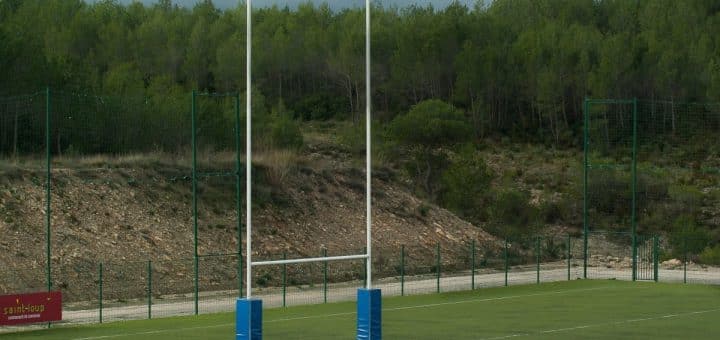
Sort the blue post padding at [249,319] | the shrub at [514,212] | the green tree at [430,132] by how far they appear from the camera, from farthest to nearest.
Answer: the green tree at [430,132]
the shrub at [514,212]
the blue post padding at [249,319]

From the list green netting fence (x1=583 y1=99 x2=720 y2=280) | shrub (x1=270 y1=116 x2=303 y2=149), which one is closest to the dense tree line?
green netting fence (x1=583 y1=99 x2=720 y2=280)

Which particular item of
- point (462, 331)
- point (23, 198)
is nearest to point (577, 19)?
point (23, 198)

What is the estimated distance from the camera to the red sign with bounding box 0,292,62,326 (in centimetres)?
2566

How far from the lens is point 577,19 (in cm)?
10206

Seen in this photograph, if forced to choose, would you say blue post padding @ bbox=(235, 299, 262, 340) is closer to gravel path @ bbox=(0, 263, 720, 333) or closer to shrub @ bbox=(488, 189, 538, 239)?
gravel path @ bbox=(0, 263, 720, 333)

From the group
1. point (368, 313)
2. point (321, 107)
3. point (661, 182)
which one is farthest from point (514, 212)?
point (368, 313)

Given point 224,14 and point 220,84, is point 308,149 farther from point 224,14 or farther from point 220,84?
point 224,14

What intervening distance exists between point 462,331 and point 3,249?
51.1ft

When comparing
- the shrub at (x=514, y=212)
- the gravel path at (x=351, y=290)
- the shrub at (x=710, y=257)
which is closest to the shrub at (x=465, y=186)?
the shrub at (x=514, y=212)

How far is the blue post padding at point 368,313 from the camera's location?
17484 millimetres

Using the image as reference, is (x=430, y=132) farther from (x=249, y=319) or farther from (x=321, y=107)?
(x=249, y=319)

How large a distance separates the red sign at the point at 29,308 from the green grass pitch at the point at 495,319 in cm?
34

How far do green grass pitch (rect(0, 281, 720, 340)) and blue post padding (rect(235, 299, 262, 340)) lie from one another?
903cm

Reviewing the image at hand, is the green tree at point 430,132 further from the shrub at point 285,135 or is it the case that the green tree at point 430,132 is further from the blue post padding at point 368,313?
the blue post padding at point 368,313
